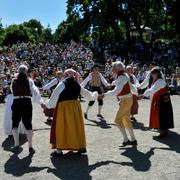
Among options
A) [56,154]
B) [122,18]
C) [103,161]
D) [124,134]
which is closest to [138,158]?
[103,161]

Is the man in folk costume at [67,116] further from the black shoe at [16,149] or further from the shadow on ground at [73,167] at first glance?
the black shoe at [16,149]

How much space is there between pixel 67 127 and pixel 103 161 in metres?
0.94

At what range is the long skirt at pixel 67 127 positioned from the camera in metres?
9.45

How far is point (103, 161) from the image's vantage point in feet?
30.1

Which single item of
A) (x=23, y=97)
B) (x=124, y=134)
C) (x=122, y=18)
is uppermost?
(x=122, y=18)

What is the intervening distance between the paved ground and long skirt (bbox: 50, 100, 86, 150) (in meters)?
0.27

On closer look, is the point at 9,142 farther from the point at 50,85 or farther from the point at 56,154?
the point at 50,85

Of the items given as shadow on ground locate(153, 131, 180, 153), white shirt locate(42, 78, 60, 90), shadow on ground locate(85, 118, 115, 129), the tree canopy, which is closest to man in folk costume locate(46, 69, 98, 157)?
shadow on ground locate(153, 131, 180, 153)

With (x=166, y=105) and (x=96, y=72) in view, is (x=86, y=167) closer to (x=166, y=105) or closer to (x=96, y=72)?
(x=166, y=105)

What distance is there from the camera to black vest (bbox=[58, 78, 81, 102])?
942 centimetres

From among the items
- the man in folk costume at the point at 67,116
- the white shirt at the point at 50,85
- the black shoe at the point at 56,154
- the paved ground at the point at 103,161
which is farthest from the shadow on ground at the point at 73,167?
the white shirt at the point at 50,85

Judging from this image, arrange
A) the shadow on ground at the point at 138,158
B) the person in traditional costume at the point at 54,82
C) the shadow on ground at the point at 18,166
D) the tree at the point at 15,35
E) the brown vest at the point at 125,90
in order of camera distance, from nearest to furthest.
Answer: the shadow on ground at the point at 18,166 < the shadow on ground at the point at 138,158 < the brown vest at the point at 125,90 < the person in traditional costume at the point at 54,82 < the tree at the point at 15,35

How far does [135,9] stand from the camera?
4147 centimetres

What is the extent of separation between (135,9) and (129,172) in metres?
34.2
